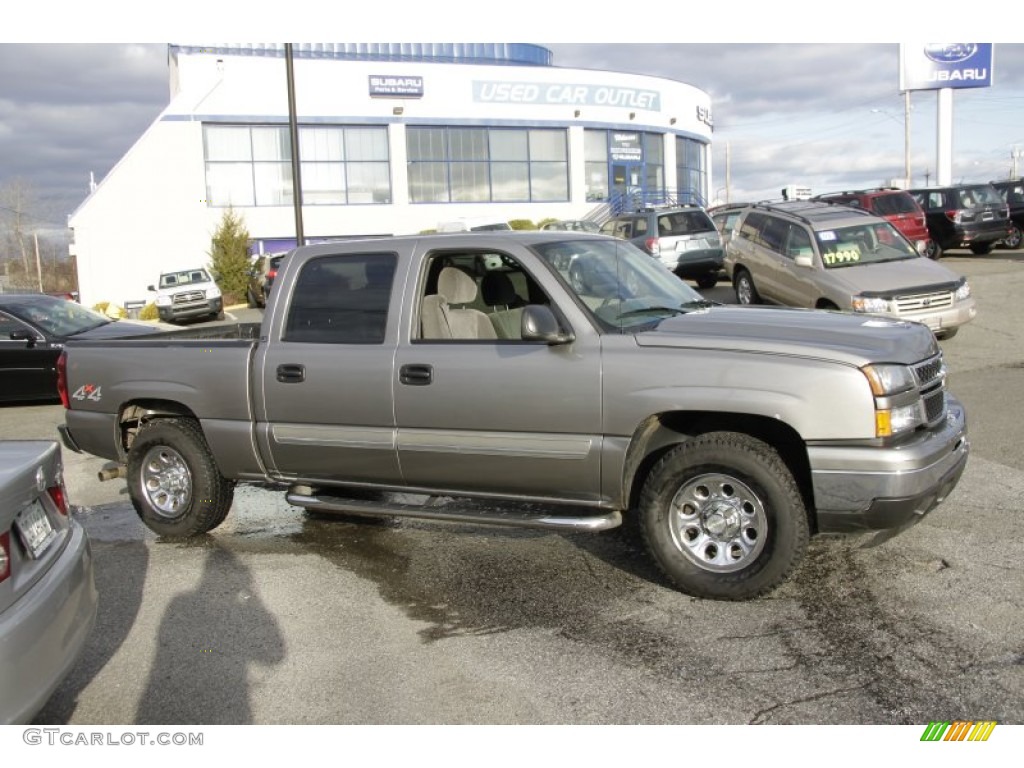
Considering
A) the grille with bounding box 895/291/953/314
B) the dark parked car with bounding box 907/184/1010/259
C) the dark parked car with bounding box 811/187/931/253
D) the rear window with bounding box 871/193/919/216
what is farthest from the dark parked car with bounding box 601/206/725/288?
the grille with bounding box 895/291/953/314

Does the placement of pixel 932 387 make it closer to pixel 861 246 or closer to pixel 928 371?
pixel 928 371

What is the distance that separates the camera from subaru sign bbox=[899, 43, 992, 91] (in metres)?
42.6

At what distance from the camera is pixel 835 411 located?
4.43 metres

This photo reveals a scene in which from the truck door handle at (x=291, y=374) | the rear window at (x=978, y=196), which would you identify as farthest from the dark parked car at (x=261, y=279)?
the truck door handle at (x=291, y=374)

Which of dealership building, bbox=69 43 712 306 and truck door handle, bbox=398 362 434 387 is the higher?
dealership building, bbox=69 43 712 306

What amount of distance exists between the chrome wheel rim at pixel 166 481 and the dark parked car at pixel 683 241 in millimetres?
13265

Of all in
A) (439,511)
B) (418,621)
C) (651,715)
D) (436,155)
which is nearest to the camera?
(651,715)

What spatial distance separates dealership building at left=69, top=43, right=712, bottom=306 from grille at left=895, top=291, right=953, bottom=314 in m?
24.4

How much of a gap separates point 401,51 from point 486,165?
1170cm

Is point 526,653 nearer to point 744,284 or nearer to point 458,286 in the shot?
point 458,286

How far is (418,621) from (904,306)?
8.88 m

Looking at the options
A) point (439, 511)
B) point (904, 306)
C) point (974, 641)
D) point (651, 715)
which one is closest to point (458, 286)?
point (439, 511)

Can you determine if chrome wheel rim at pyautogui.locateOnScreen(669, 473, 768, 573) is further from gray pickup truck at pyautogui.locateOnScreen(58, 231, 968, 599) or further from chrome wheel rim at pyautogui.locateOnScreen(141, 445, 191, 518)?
chrome wheel rim at pyautogui.locateOnScreen(141, 445, 191, 518)
